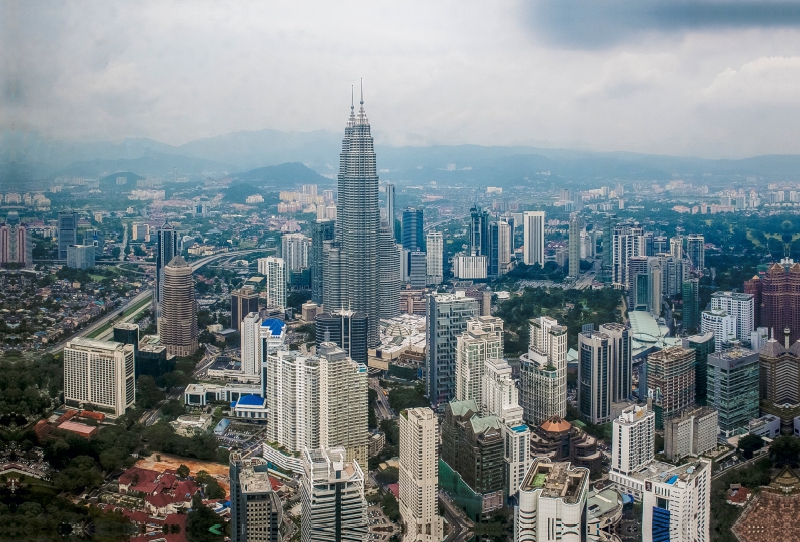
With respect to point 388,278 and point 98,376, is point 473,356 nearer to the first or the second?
point 98,376

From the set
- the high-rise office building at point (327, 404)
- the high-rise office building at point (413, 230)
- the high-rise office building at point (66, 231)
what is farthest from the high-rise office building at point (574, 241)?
the high-rise office building at point (327, 404)

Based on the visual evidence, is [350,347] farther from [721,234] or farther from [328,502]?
[721,234]

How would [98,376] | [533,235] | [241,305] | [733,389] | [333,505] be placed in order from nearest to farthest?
[333,505] < [733,389] < [98,376] < [241,305] < [533,235]

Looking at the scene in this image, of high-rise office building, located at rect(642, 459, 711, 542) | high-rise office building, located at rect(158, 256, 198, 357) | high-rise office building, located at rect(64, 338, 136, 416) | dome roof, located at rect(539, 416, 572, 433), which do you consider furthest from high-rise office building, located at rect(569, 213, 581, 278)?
high-rise office building, located at rect(642, 459, 711, 542)

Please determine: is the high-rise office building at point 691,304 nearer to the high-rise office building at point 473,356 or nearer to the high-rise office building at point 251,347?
the high-rise office building at point 473,356

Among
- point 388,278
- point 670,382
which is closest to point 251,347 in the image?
point 388,278

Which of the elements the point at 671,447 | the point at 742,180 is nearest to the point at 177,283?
the point at 671,447
